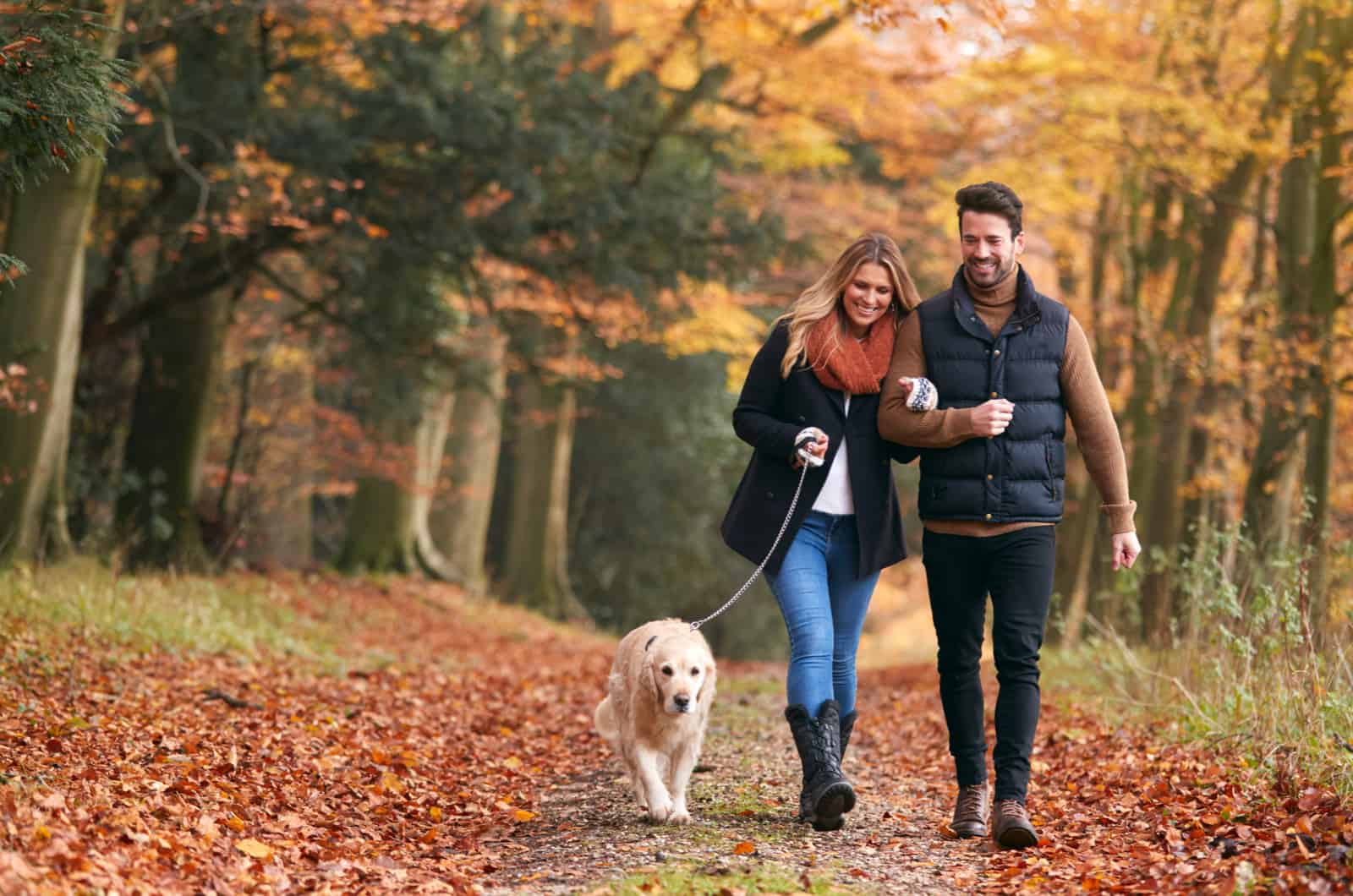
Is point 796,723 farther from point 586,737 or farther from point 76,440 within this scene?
point 76,440

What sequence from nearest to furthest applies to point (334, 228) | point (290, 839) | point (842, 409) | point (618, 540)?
point (290, 839) → point (842, 409) → point (334, 228) → point (618, 540)

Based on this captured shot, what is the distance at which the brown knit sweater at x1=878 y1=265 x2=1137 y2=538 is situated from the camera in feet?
16.6

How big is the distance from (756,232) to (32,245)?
A: 755 cm

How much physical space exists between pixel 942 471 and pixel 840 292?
0.85m

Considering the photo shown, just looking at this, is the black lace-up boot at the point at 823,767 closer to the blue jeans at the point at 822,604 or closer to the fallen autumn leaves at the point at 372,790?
the blue jeans at the point at 822,604

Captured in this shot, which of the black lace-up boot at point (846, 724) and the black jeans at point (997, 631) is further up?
the black jeans at point (997, 631)

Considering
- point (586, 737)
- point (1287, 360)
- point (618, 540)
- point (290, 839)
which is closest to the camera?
point (290, 839)

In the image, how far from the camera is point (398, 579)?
1862 centimetres

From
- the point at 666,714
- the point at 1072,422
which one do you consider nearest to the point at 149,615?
the point at 666,714

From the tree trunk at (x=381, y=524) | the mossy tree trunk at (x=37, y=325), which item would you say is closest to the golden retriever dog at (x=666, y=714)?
the mossy tree trunk at (x=37, y=325)

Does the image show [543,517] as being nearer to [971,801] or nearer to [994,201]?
[971,801]

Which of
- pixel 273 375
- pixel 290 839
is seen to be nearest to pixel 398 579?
pixel 273 375

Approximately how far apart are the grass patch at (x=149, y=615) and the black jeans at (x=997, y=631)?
5.61 metres

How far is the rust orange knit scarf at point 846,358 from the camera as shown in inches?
210
